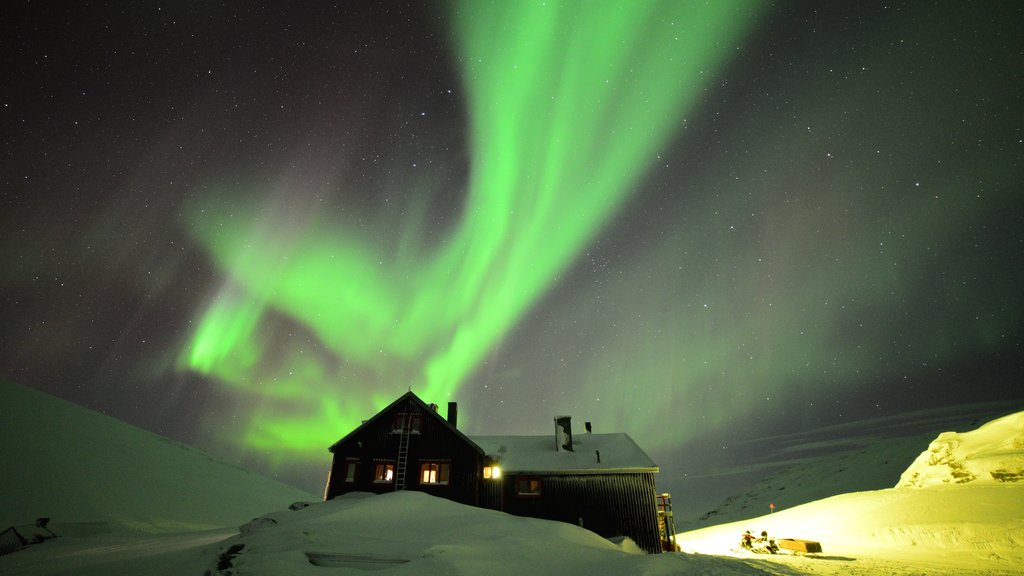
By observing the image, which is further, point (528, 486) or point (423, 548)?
point (528, 486)

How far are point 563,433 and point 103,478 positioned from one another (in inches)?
2811

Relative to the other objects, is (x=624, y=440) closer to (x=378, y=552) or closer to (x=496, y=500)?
(x=496, y=500)

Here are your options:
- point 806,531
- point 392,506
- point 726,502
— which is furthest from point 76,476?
point 726,502

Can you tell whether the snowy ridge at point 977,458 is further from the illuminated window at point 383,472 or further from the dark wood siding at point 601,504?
the illuminated window at point 383,472

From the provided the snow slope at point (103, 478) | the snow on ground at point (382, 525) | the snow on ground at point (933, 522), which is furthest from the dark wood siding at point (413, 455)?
the snow slope at point (103, 478)

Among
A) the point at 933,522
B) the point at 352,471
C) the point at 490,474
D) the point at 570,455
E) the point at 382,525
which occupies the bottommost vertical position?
the point at 933,522

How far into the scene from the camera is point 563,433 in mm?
32531

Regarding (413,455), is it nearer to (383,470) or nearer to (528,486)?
(383,470)

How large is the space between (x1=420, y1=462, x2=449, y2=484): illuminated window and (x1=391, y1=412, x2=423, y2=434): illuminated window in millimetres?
2358

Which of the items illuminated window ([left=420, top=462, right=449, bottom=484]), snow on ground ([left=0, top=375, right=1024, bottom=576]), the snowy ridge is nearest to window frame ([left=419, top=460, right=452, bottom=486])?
illuminated window ([left=420, top=462, right=449, bottom=484])

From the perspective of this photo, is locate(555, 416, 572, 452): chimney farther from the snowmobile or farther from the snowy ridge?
the snowy ridge

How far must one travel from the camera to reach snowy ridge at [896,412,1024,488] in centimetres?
4178

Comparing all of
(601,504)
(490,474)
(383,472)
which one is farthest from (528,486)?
(383,472)

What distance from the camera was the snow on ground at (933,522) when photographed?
71.9 feet
